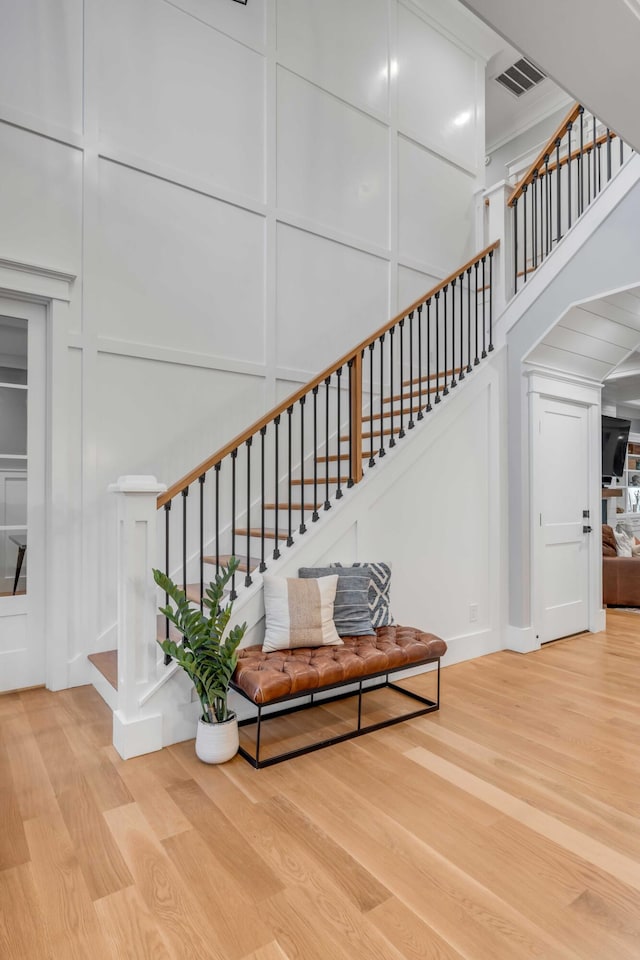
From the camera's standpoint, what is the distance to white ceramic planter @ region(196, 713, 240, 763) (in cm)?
248

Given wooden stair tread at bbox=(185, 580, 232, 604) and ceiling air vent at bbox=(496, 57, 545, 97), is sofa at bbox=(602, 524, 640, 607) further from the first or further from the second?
ceiling air vent at bbox=(496, 57, 545, 97)

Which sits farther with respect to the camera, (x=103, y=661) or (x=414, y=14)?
(x=414, y=14)

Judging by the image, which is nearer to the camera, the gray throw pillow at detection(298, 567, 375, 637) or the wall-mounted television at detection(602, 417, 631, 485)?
the gray throw pillow at detection(298, 567, 375, 637)

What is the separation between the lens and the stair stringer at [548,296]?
3.56 meters

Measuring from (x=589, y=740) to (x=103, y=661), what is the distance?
8.77 ft

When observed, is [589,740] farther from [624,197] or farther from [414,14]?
[414,14]

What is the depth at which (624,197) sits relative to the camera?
11.6 feet

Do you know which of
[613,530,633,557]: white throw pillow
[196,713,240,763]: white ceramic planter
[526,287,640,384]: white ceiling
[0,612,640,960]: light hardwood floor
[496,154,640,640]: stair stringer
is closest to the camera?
[0,612,640,960]: light hardwood floor

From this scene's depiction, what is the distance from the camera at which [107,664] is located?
125 inches

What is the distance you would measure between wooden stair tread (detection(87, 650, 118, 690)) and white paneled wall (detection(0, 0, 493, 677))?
14 cm

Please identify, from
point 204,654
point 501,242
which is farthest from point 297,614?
point 501,242

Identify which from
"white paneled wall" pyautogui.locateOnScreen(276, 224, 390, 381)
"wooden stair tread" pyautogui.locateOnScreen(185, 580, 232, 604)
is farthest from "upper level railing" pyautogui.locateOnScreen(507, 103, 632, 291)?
"wooden stair tread" pyautogui.locateOnScreen(185, 580, 232, 604)

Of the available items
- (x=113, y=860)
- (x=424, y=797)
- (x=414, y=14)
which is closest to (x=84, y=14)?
(x=414, y=14)

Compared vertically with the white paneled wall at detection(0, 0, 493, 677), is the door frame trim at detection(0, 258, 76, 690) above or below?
below
